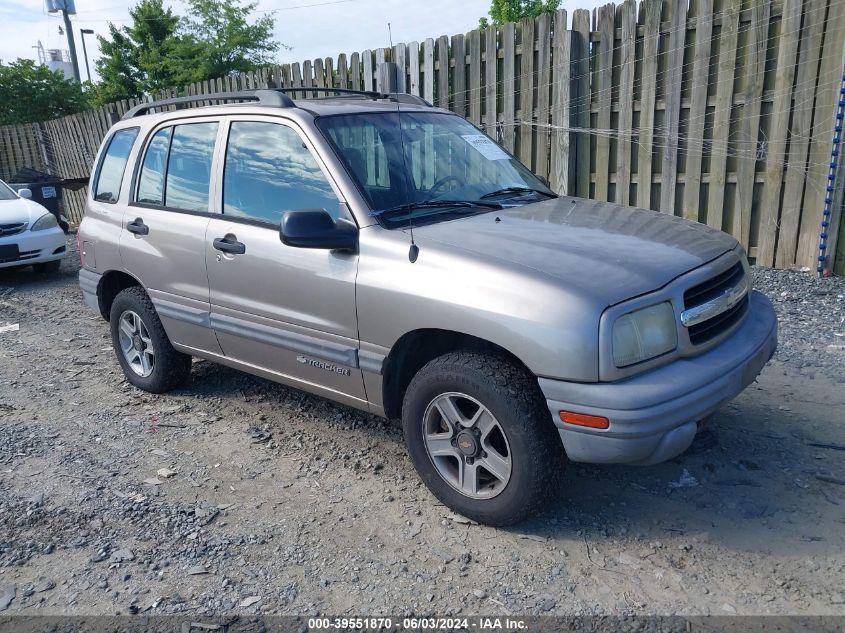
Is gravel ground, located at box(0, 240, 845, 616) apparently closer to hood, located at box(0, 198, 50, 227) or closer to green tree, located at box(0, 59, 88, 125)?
hood, located at box(0, 198, 50, 227)

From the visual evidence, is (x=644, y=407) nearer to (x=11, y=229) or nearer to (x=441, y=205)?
(x=441, y=205)

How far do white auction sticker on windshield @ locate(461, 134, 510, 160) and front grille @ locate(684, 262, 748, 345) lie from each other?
1592 millimetres

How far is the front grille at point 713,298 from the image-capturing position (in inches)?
118

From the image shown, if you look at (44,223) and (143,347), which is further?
(44,223)

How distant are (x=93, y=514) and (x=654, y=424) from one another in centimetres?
274

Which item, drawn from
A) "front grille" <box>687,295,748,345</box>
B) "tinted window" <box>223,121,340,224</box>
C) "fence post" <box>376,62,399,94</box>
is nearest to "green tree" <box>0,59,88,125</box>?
"fence post" <box>376,62,399,94</box>

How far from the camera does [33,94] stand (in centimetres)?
2386

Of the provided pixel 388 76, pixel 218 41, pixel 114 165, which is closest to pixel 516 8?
pixel 218 41

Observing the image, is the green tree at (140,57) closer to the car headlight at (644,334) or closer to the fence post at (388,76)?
the fence post at (388,76)

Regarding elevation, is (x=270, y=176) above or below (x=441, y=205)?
above

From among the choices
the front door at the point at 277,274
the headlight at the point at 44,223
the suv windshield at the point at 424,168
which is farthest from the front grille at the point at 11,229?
the suv windshield at the point at 424,168

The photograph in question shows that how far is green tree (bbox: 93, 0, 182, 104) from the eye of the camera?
29812 millimetres

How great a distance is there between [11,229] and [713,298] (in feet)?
29.2

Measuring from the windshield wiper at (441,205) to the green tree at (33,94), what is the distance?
2475cm
